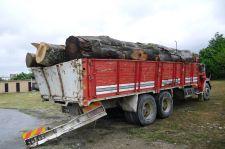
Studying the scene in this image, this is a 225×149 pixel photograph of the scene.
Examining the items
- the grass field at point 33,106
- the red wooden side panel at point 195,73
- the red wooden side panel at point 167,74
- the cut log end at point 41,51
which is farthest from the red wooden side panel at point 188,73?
the cut log end at point 41,51

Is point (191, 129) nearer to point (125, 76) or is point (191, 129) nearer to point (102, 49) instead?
point (125, 76)

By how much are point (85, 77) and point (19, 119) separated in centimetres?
561

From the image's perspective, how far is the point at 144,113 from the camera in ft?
31.2

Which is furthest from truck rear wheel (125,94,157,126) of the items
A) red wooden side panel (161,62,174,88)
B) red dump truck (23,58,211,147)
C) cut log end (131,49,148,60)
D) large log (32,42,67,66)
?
large log (32,42,67,66)

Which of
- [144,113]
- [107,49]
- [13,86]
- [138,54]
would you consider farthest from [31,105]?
[13,86]

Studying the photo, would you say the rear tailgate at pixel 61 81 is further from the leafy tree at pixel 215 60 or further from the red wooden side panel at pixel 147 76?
the leafy tree at pixel 215 60

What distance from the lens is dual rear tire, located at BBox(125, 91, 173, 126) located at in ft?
29.7

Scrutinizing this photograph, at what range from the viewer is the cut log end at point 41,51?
7.95m

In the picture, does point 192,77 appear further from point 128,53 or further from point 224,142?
point 224,142

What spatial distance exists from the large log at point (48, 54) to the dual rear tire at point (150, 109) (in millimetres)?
2710

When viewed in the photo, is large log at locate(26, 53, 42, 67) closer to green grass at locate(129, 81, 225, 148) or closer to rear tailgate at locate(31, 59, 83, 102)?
rear tailgate at locate(31, 59, 83, 102)

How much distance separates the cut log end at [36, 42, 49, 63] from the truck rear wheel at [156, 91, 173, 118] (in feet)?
13.8

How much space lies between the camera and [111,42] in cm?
886

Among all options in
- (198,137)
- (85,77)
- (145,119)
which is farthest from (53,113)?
(198,137)
